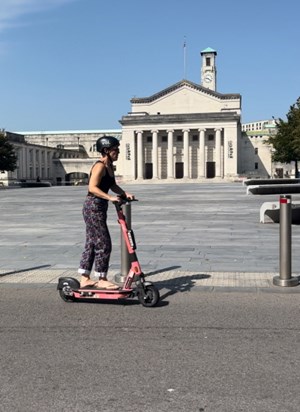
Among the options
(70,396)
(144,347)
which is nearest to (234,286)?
(144,347)

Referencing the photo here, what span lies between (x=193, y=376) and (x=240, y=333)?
1172 millimetres

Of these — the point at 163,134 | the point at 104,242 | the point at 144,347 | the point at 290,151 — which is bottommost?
the point at 144,347

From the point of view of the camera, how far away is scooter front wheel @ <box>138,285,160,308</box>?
5.78 m

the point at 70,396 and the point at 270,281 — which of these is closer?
the point at 70,396

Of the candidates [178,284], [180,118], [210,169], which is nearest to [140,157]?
[180,118]

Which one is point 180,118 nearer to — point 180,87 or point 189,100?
point 189,100

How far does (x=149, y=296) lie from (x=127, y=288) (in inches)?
11.2

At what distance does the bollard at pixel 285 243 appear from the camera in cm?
648

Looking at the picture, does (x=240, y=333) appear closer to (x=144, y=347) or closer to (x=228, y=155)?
(x=144, y=347)

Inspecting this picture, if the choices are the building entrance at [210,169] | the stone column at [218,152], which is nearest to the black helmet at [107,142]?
the stone column at [218,152]

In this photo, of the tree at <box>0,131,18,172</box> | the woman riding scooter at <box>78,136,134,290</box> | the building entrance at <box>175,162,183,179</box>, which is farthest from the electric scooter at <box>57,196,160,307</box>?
the building entrance at <box>175,162,183,179</box>

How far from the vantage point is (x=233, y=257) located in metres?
8.88

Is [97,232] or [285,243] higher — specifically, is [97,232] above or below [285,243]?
above

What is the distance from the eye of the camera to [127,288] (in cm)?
585
